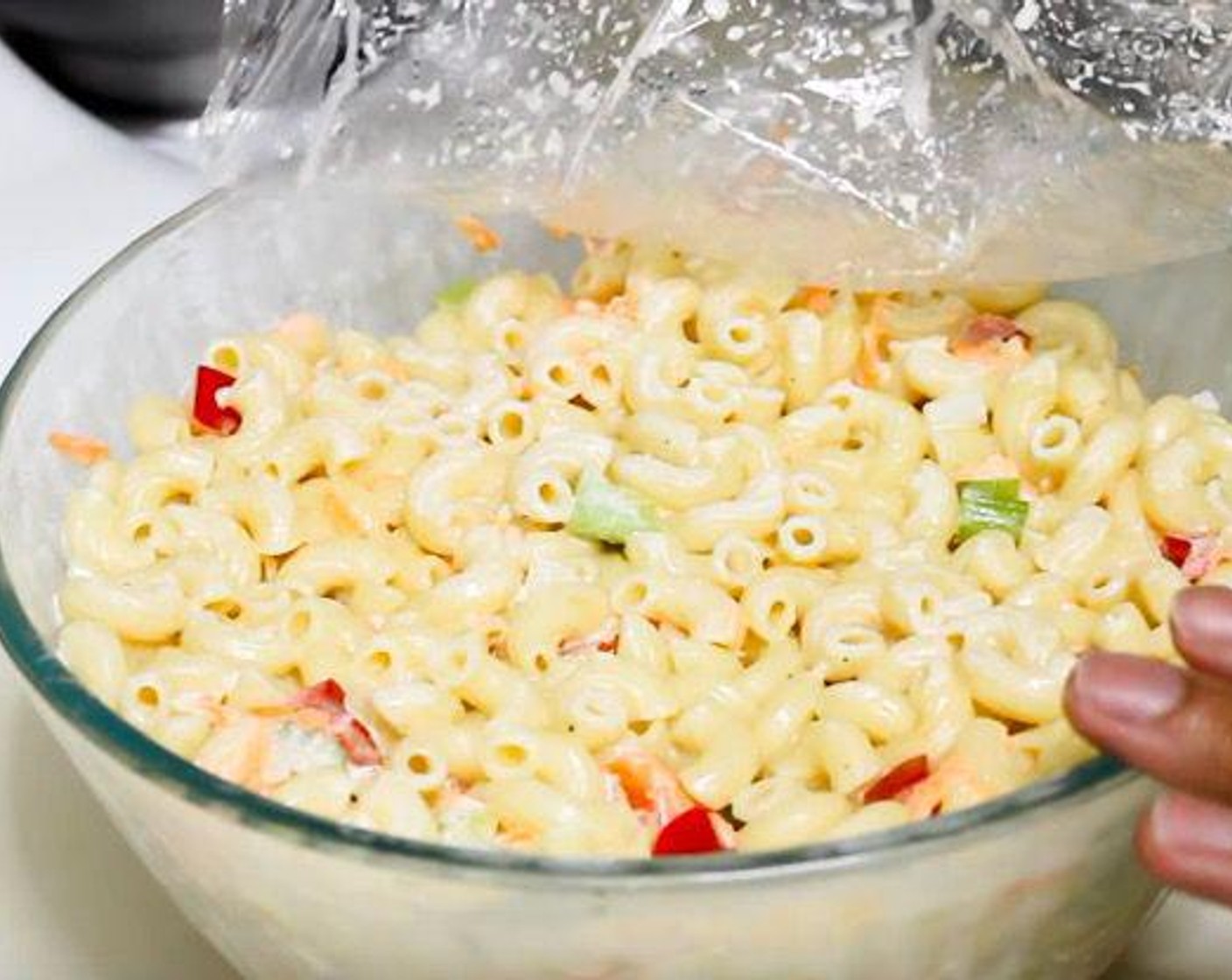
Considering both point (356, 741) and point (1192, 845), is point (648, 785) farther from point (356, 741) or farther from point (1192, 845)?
point (1192, 845)

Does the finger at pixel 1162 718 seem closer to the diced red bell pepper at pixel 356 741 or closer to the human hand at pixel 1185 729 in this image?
the human hand at pixel 1185 729

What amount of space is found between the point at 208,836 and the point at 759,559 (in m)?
0.28

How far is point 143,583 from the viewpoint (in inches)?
34.5

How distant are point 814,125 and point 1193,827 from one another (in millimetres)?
447

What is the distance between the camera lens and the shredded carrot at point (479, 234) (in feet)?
3.49

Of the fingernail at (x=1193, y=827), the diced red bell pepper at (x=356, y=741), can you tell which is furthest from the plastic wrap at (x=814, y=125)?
the fingernail at (x=1193, y=827)

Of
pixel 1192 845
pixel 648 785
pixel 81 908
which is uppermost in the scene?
pixel 1192 845

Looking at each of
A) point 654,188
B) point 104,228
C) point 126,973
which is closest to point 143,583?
point 126,973

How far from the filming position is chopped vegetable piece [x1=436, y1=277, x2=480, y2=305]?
3.47 ft

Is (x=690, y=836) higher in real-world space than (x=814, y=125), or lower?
lower

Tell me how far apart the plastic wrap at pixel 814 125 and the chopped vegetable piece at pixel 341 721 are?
26cm

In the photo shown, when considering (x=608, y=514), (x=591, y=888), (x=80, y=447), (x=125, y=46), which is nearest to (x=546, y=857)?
(x=591, y=888)

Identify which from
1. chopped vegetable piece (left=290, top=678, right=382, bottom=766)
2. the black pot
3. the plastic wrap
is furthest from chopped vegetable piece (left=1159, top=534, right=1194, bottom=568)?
the black pot

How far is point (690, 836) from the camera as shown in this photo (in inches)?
30.1
